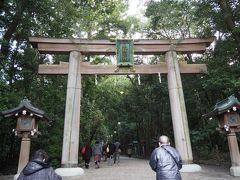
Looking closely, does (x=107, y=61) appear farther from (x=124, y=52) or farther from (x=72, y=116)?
(x=72, y=116)

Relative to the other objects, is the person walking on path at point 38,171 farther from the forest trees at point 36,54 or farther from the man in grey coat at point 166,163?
the forest trees at point 36,54

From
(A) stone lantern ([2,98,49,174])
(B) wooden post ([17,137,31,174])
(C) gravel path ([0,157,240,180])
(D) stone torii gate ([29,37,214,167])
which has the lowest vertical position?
(C) gravel path ([0,157,240,180])


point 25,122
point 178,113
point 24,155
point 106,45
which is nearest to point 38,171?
point 24,155

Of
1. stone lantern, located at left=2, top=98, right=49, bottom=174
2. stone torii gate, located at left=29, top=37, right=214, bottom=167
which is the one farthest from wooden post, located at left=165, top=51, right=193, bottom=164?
stone lantern, located at left=2, top=98, right=49, bottom=174

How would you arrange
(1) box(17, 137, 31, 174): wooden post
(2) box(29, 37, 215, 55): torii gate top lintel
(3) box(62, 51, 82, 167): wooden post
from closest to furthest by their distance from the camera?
(1) box(17, 137, 31, 174): wooden post → (3) box(62, 51, 82, 167): wooden post → (2) box(29, 37, 215, 55): torii gate top lintel

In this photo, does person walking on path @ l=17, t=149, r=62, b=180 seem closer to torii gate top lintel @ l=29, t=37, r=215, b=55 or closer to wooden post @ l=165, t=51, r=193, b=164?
wooden post @ l=165, t=51, r=193, b=164

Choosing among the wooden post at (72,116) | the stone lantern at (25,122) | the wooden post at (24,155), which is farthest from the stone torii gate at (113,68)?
the wooden post at (24,155)

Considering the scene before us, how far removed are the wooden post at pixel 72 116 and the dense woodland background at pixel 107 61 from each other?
2.95 meters

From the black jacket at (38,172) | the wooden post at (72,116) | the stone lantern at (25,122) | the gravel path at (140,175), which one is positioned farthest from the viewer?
the wooden post at (72,116)

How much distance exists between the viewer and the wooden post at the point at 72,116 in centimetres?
1116

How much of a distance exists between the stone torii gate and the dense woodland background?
5.16ft

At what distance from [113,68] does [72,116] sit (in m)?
3.15

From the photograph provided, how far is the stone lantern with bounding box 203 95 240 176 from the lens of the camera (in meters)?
10.3

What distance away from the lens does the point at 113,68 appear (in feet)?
42.4
